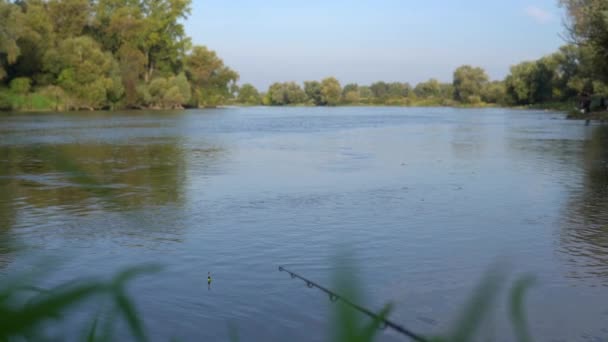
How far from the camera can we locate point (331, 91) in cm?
17838

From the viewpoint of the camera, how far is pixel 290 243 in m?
8.32

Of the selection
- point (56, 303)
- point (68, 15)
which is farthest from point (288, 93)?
point (56, 303)

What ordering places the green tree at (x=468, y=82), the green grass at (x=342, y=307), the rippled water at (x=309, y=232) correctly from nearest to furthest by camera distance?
the green grass at (x=342, y=307) → the rippled water at (x=309, y=232) → the green tree at (x=468, y=82)

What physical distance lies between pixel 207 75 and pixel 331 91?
65864 mm

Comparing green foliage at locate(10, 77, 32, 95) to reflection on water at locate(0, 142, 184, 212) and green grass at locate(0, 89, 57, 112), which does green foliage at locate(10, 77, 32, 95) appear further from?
reflection on water at locate(0, 142, 184, 212)

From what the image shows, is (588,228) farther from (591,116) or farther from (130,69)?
(130,69)

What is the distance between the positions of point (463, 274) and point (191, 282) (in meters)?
2.82

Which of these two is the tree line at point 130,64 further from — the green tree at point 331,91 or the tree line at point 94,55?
the green tree at point 331,91

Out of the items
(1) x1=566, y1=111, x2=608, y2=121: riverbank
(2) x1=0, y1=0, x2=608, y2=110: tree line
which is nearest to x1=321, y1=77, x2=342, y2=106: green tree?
(2) x1=0, y1=0, x2=608, y2=110: tree line

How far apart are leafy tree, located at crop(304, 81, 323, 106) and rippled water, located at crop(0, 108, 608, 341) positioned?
164959mm

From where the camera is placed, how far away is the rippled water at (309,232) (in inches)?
216

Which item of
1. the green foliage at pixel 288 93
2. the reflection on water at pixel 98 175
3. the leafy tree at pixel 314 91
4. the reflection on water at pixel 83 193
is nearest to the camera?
the reflection on water at pixel 83 193

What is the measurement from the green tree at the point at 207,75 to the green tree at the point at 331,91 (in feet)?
190

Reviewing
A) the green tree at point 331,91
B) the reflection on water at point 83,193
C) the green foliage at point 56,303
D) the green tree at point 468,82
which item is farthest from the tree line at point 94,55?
the green tree at point 331,91
